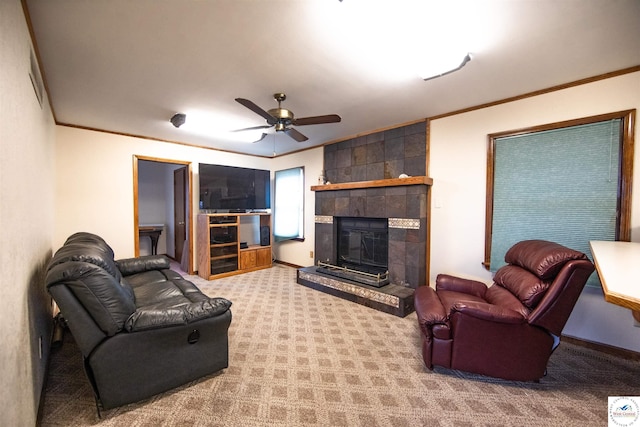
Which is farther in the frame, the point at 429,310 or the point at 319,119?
the point at 319,119

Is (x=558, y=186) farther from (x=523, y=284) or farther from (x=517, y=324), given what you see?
(x=517, y=324)

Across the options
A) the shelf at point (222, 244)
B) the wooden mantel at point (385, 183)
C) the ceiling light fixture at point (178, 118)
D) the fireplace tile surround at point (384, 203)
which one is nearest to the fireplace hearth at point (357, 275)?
the fireplace tile surround at point (384, 203)

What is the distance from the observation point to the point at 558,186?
247cm

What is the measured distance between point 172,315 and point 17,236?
0.89 metres

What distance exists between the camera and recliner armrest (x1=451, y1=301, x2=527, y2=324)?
1768 mm

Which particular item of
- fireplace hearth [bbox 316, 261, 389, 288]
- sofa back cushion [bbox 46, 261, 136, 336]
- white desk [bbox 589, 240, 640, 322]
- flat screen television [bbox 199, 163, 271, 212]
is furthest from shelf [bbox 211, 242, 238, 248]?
white desk [bbox 589, 240, 640, 322]

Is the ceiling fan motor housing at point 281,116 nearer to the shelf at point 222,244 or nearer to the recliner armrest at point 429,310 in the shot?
the recliner armrest at point 429,310

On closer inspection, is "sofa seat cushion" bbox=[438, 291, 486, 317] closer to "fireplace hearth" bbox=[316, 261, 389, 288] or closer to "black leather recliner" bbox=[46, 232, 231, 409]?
"fireplace hearth" bbox=[316, 261, 389, 288]

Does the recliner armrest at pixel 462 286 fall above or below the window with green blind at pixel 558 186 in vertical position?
below

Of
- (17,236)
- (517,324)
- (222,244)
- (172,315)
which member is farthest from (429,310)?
(222,244)

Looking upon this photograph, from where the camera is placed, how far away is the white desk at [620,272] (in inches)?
37.6

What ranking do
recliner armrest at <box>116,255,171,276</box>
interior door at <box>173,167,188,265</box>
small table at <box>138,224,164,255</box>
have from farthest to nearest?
small table at <box>138,224,164,255</box>, interior door at <box>173,167,188,265</box>, recliner armrest at <box>116,255,171,276</box>

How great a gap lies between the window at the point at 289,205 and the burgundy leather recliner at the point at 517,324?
3.42 meters

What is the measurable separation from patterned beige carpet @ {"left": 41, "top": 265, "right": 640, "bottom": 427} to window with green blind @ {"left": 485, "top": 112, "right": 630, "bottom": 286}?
→ 105cm
